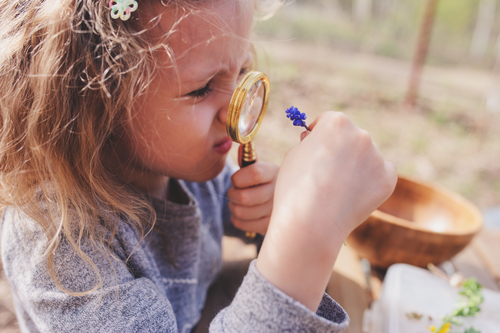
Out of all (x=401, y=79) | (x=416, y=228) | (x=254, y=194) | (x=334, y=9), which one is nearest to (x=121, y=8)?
(x=254, y=194)

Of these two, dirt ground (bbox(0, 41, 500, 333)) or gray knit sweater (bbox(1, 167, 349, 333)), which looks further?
dirt ground (bbox(0, 41, 500, 333))

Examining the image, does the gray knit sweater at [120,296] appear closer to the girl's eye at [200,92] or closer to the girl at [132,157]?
the girl at [132,157]

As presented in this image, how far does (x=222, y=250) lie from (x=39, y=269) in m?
0.66

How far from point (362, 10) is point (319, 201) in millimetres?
7441

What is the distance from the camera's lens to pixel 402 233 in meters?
0.93

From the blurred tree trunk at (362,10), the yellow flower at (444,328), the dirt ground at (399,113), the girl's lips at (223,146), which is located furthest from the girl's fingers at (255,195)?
the blurred tree trunk at (362,10)

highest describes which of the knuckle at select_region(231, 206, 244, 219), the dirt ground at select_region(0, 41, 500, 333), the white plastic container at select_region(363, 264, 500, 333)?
the knuckle at select_region(231, 206, 244, 219)

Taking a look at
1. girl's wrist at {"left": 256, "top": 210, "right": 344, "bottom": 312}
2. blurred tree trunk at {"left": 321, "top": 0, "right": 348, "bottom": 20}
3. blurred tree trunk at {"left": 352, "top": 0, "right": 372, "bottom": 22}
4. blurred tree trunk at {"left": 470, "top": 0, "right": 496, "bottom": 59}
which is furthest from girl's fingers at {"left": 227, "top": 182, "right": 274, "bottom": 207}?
blurred tree trunk at {"left": 470, "top": 0, "right": 496, "bottom": 59}

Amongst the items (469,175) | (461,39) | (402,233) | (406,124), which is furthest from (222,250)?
(461,39)

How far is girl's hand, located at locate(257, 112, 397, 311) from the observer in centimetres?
56

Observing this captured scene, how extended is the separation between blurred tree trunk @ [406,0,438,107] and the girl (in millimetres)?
3823

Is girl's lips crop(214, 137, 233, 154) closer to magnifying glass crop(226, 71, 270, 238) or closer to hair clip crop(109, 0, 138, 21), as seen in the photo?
magnifying glass crop(226, 71, 270, 238)

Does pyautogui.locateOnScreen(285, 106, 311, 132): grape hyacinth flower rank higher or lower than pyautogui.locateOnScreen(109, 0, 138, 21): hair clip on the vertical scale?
lower

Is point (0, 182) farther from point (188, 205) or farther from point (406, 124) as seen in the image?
point (406, 124)
